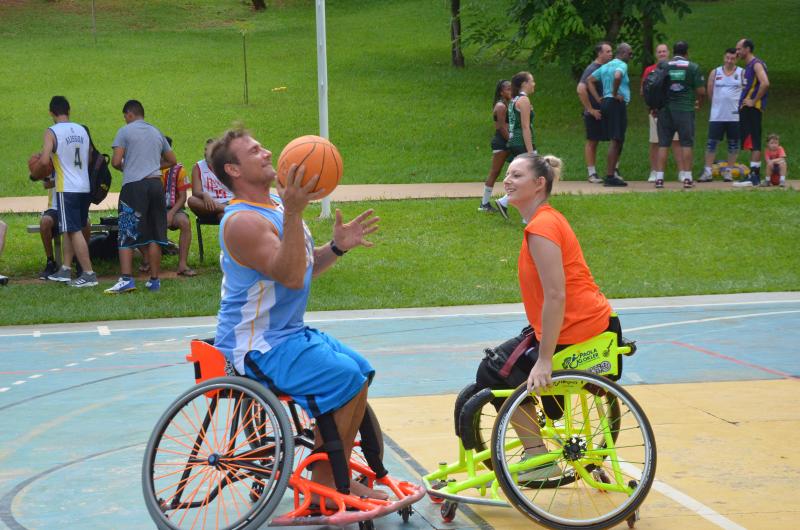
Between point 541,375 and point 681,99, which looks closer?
point 541,375

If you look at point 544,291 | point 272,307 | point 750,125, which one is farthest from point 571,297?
point 750,125

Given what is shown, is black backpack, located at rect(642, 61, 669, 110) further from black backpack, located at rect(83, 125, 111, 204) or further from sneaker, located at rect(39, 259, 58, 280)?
sneaker, located at rect(39, 259, 58, 280)

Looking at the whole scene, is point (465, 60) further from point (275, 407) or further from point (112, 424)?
point (275, 407)

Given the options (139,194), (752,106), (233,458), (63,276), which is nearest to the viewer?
(233,458)

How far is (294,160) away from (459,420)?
1.47m

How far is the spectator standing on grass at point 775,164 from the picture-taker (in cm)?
1736

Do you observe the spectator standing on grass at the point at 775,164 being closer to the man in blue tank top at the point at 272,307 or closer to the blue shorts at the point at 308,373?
the man in blue tank top at the point at 272,307

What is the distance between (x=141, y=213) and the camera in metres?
12.2

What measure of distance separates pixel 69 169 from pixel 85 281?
128cm

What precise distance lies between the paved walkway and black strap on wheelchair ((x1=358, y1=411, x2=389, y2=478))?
1181cm

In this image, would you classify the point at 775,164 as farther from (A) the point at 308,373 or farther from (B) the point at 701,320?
(A) the point at 308,373

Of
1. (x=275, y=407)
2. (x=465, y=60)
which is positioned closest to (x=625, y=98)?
(x=275, y=407)

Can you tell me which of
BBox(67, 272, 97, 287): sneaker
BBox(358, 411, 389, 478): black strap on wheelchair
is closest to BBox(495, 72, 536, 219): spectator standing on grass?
BBox(67, 272, 97, 287): sneaker

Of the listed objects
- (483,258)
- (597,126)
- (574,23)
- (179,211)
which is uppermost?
(574,23)
